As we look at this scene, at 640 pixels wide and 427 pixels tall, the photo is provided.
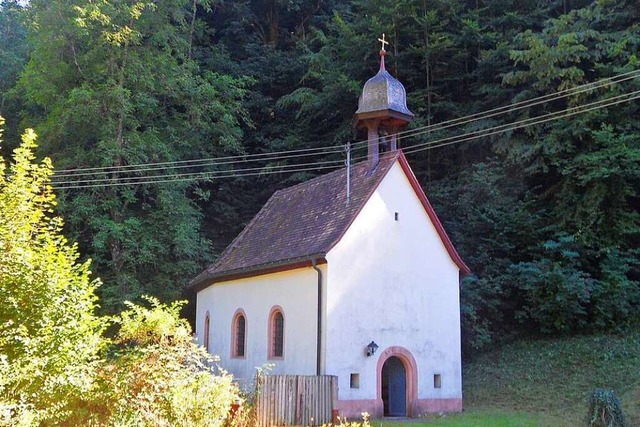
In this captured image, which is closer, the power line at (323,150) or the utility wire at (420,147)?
the power line at (323,150)

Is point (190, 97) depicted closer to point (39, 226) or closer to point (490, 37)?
point (490, 37)

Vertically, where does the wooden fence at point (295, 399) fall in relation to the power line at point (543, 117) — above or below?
below

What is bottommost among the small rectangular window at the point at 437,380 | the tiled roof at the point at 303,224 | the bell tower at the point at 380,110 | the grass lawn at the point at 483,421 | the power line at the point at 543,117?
the grass lawn at the point at 483,421

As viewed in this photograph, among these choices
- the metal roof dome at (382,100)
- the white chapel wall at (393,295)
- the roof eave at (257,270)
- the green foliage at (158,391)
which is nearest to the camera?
the green foliage at (158,391)

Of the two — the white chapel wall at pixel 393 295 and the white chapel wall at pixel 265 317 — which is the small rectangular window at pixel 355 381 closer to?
the white chapel wall at pixel 393 295

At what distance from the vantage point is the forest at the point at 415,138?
2356 cm

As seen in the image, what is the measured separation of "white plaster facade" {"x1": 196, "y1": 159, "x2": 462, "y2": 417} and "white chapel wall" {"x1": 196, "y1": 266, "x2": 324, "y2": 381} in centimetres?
3

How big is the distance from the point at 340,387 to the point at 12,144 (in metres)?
22.9

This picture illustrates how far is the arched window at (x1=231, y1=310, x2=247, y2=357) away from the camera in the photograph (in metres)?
20.9

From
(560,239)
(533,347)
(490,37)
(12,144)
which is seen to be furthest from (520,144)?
(12,144)

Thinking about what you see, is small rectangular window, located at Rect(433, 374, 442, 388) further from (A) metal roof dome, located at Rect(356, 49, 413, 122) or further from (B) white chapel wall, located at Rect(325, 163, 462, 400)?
(A) metal roof dome, located at Rect(356, 49, 413, 122)

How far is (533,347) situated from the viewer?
23.6 meters

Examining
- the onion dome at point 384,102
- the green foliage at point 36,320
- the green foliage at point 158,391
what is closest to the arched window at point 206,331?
the onion dome at point 384,102

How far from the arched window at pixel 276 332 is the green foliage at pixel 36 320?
8698mm
